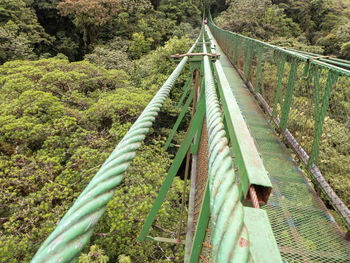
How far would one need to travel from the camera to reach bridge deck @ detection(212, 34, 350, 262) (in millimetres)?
1411

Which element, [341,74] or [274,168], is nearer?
[341,74]

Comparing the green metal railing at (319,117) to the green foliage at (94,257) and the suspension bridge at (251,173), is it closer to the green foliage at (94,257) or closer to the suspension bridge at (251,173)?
the suspension bridge at (251,173)

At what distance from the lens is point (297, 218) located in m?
1.61

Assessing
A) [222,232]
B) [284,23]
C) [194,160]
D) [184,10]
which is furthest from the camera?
[184,10]

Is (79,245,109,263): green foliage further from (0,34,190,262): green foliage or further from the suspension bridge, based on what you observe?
the suspension bridge

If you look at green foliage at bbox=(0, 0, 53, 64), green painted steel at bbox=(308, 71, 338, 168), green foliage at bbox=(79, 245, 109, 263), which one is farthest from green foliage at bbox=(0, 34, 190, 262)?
green foliage at bbox=(0, 0, 53, 64)

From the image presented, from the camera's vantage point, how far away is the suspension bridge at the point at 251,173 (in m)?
0.36

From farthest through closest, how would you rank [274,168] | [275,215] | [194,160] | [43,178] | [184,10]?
1. [184,10]
2. [43,178]
3. [194,160]
4. [274,168]
5. [275,215]

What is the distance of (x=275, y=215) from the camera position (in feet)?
5.32

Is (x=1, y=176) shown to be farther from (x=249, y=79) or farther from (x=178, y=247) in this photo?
(x=249, y=79)

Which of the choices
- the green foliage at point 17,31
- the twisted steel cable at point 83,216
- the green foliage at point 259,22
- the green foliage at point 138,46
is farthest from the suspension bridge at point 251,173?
the green foliage at point 138,46

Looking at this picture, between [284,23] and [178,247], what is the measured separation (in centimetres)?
1862

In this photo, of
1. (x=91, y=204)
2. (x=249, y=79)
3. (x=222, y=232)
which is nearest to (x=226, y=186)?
(x=222, y=232)

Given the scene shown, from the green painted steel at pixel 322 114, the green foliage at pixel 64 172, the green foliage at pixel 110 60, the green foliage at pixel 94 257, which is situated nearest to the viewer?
the green painted steel at pixel 322 114
